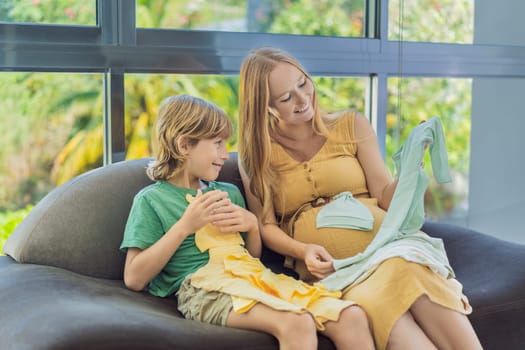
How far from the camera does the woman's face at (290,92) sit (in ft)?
7.74

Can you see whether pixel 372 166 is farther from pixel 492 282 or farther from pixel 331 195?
pixel 492 282

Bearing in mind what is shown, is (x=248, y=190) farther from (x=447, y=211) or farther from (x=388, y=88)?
(x=447, y=211)

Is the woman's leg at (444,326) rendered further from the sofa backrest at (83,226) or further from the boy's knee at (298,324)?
the sofa backrest at (83,226)

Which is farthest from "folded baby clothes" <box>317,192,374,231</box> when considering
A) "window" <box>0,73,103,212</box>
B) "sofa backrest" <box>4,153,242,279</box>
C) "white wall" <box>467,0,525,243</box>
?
"white wall" <box>467,0,525,243</box>

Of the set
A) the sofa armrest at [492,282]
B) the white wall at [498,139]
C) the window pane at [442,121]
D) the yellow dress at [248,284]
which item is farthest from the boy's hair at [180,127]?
the white wall at [498,139]

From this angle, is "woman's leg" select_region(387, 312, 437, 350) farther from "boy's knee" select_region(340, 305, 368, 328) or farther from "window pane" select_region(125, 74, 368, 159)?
"window pane" select_region(125, 74, 368, 159)

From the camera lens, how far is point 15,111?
2.76 metres

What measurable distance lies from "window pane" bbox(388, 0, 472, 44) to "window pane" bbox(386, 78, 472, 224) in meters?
0.19

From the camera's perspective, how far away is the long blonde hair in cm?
236

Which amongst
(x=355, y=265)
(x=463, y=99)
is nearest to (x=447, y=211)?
(x=463, y=99)

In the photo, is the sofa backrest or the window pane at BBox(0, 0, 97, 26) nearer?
the sofa backrest

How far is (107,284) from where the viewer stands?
7.32 feet

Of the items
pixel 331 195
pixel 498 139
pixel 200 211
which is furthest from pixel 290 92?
pixel 498 139

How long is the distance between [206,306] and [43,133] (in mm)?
1094
